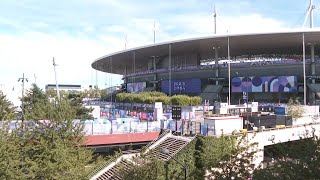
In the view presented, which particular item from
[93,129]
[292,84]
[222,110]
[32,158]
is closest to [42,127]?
[32,158]

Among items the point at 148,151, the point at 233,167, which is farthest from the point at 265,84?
the point at 233,167

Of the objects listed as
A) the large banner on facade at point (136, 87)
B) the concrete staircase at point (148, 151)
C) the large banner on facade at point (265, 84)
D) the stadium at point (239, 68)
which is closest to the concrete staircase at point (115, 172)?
the concrete staircase at point (148, 151)

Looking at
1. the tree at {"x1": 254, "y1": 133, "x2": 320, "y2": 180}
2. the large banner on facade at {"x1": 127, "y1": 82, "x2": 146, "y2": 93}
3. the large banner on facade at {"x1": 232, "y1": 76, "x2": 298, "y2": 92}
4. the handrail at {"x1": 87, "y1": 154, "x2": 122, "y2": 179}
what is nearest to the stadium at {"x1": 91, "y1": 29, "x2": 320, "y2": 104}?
the large banner on facade at {"x1": 232, "y1": 76, "x2": 298, "y2": 92}

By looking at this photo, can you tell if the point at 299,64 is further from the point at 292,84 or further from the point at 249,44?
the point at 249,44

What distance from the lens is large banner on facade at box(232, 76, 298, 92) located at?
82.6 metres

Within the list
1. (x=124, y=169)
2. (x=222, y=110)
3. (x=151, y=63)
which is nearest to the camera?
(x=124, y=169)

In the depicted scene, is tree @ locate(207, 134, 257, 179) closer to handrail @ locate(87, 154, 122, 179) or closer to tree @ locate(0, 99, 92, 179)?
tree @ locate(0, 99, 92, 179)

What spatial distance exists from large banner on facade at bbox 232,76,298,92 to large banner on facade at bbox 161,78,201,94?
9.68 m

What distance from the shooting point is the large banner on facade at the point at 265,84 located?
82562 mm

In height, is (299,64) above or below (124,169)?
above

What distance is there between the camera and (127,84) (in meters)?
126

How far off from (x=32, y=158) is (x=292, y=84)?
68.8 metres

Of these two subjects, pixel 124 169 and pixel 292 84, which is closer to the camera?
pixel 124 169

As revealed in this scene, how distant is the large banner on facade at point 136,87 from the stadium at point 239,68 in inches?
12.1
